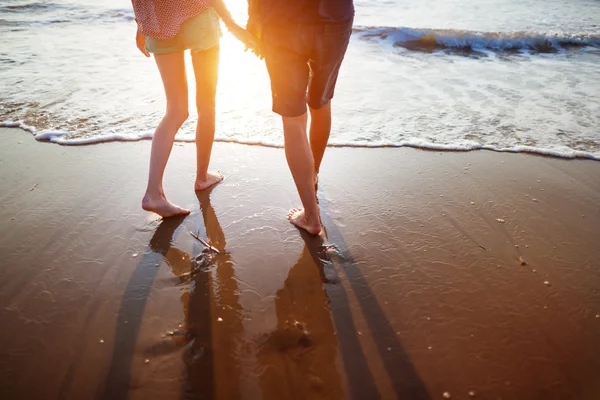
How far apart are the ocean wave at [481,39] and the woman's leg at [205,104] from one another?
6.23m

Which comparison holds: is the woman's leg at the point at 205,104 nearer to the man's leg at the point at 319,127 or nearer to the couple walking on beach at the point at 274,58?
the couple walking on beach at the point at 274,58

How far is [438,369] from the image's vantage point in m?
1.31

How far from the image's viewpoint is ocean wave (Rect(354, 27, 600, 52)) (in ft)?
24.4

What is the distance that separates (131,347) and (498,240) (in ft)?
6.18

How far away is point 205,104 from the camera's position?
2234mm

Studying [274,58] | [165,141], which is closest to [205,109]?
[165,141]

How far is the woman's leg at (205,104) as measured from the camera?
6.88 feet

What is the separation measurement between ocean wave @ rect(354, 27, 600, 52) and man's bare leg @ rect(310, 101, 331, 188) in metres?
5.96

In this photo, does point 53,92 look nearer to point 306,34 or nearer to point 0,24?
point 306,34

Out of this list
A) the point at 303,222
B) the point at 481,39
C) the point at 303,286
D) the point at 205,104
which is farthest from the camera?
the point at 481,39

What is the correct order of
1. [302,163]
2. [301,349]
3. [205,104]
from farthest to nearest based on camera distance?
1. [205,104]
2. [302,163]
3. [301,349]

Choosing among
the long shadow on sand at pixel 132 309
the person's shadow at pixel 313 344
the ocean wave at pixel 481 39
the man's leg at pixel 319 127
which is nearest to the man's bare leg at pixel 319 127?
the man's leg at pixel 319 127

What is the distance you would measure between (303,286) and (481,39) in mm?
8153

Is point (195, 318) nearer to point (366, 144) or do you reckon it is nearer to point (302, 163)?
point (302, 163)
